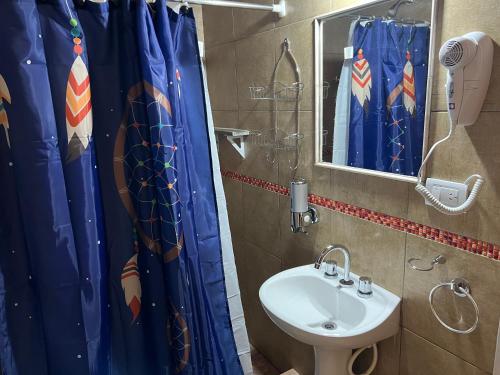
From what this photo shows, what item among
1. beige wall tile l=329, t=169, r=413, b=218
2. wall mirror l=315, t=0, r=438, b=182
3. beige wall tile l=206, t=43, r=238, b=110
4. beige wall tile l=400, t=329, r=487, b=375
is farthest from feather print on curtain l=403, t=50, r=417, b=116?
beige wall tile l=206, t=43, r=238, b=110

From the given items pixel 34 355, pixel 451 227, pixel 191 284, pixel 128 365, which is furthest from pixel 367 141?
pixel 34 355

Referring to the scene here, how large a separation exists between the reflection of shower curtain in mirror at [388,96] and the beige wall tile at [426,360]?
601 mm

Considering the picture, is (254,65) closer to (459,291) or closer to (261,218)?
(261,218)

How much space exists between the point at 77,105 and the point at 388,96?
103 centimetres

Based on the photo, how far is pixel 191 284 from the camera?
1.24 meters

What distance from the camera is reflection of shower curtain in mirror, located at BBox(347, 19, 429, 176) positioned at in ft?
3.82

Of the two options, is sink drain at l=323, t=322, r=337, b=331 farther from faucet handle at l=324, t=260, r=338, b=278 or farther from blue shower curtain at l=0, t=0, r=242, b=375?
blue shower curtain at l=0, t=0, r=242, b=375

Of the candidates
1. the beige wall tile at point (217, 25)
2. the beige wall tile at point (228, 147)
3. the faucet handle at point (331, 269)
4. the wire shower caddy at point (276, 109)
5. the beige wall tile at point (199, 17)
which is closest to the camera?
the faucet handle at point (331, 269)

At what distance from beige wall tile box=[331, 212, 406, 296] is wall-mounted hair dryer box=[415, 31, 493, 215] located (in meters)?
0.34

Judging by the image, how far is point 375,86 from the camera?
133 centimetres

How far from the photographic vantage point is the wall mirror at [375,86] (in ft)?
3.77

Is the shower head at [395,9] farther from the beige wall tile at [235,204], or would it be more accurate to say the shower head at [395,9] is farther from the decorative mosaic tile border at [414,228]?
the beige wall tile at [235,204]

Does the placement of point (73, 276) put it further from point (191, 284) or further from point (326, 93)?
point (326, 93)

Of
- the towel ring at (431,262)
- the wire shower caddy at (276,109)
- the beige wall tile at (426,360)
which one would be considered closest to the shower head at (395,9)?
the wire shower caddy at (276,109)
